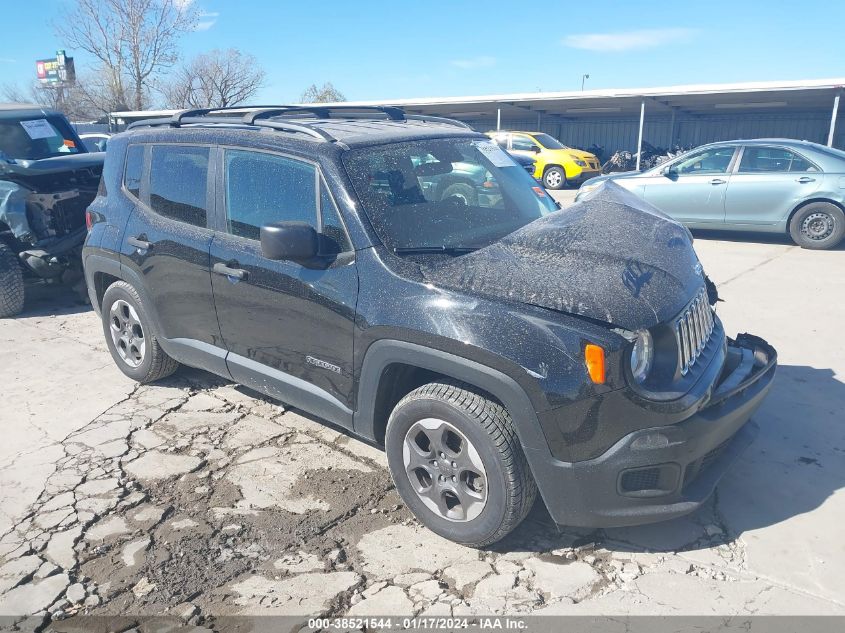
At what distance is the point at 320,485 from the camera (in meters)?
3.70

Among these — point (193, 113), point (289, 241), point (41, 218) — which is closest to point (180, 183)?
point (193, 113)

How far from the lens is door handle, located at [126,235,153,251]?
442cm

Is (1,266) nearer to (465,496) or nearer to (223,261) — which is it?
(223,261)

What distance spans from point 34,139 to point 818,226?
1034 cm

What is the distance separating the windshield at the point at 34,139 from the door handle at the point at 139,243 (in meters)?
4.05

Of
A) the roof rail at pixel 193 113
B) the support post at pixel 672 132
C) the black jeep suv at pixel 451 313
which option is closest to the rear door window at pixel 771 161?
the black jeep suv at pixel 451 313

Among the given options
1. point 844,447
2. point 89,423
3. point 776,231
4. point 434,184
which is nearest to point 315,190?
point 434,184

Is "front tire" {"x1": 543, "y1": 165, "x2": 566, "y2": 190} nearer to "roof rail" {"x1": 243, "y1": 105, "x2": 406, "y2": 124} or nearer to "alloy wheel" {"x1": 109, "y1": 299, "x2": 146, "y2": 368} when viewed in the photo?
"roof rail" {"x1": 243, "y1": 105, "x2": 406, "y2": 124}

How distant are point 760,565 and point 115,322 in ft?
14.8

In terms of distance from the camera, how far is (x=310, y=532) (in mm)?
3275

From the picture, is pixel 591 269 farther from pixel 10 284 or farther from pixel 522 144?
pixel 522 144

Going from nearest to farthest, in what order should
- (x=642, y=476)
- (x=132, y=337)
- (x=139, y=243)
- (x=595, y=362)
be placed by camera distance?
(x=595, y=362) → (x=642, y=476) → (x=139, y=243) → (x=132, y=337)

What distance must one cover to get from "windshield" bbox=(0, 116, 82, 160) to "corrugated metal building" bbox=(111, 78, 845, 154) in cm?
1617

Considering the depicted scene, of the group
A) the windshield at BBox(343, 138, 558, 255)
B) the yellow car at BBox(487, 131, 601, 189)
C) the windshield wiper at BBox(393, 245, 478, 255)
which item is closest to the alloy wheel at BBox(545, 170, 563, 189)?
the yellow car at BBox(487, 131, 601, 189)
